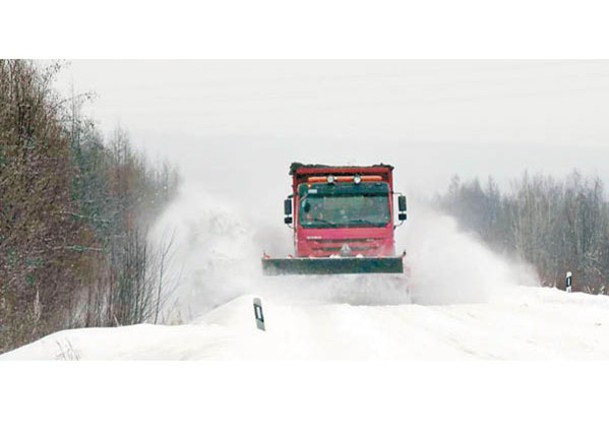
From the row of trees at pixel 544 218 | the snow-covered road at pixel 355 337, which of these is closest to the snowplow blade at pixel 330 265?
the snow-covered road at pixel 355 337

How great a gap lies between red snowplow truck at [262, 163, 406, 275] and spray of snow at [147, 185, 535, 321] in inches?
26.3

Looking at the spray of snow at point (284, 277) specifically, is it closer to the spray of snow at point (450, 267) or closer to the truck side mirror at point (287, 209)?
the spray of snow at point (450, 267)

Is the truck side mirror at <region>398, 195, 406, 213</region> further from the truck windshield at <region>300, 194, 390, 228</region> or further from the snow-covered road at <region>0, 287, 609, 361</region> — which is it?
the snow-covered road at <region>0, 287, 609, 361</region>

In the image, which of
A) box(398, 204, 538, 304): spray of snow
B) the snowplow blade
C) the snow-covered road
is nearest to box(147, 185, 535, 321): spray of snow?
box(398, 204, 538, 304): spray of snow

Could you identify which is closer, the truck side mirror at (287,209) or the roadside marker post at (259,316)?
the roadside marker post at (259,316)

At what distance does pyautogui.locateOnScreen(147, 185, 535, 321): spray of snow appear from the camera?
15914 millimetres

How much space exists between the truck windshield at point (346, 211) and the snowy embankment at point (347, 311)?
47.2 inches

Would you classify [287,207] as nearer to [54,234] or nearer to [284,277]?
[284,277]

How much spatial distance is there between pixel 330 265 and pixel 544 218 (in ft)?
105

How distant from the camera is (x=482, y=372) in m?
8.80

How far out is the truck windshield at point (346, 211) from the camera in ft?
54.9

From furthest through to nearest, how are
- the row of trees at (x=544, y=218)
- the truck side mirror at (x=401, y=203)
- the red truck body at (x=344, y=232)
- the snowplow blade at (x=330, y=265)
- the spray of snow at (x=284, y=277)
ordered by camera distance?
the row of trees at (x=544, y=218) < the red truck body at (x=344, y=232) < the truck side mirror at (x=401, y=203) < the spray of snow at (x=284, y=277) < the snowplow blade at (x=330, y=265)

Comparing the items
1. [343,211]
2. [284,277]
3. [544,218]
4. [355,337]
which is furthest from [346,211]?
[544,218]

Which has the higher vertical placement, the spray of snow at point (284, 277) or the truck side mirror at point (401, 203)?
the truck side mirror at point (401, 203)
